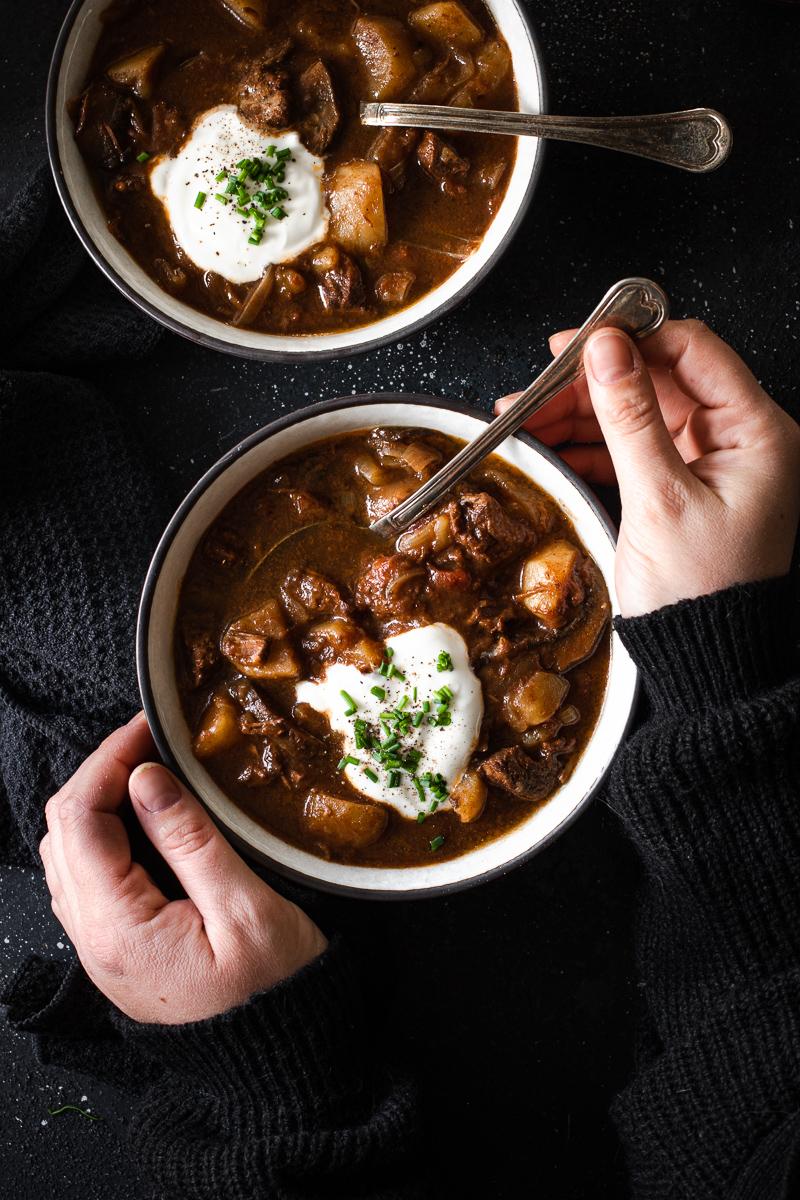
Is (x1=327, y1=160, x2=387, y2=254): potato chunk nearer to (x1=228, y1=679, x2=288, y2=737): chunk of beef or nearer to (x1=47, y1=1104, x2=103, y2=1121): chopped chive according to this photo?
(x1=228, y1=679, x2=288, y2=737): chunk of beef

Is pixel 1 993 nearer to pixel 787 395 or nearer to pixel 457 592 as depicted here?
pixel 457 592

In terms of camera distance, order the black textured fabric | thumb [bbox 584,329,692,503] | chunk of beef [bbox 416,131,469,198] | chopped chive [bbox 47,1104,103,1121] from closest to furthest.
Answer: thumb [bbox 584,329,692,503], chunk of beef [bbox 416,131,469,198], the black textured fabric, chopped chive [bbox 47,1104,103,1121]

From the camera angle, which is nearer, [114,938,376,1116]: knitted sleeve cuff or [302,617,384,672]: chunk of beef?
[114,938,376,1116]: knitted sleeve cuff

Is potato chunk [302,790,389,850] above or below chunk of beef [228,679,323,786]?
below

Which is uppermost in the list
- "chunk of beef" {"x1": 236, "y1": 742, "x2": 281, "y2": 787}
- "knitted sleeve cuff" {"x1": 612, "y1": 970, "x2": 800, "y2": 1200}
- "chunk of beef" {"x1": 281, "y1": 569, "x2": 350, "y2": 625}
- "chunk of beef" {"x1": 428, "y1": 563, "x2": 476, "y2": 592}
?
"chunk of beef" {"x1": 281, "y1": 569, "x2": 350, "y2": 625}

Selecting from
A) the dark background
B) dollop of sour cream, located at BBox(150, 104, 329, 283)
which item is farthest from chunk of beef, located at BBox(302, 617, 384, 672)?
dollop of sour cream, located at BBox(150, 104, 329, 283)

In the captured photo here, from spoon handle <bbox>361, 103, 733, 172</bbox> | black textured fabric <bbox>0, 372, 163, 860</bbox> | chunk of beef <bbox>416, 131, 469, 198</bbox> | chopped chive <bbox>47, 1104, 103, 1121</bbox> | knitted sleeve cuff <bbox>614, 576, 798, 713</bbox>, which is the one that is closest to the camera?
knitted sleeve cuff <bbox>614, 576, 798, 713</bbox>

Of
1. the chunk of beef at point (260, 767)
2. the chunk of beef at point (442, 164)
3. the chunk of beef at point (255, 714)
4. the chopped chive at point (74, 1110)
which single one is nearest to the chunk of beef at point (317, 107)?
the chunk of beef at point (442, 164)

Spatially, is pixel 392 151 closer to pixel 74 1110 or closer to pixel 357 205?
pixel 357 205
